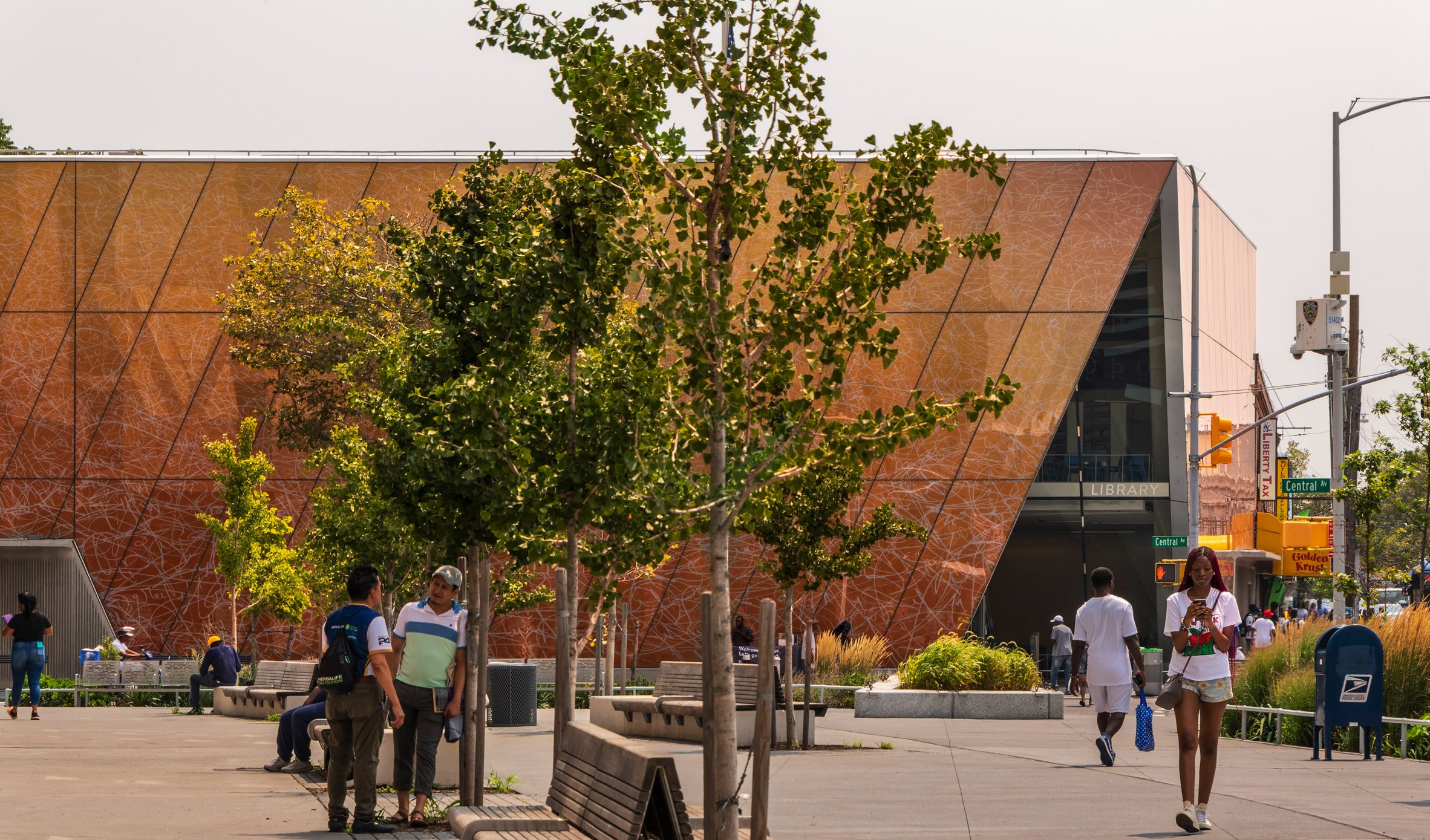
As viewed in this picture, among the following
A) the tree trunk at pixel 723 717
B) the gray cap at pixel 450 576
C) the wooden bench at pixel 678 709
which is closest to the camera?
the tree trunk at pixel 723 717

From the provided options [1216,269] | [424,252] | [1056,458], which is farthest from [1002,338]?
[424,252]

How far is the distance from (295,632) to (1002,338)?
57.5 ft

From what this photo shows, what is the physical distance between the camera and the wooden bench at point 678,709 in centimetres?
1694

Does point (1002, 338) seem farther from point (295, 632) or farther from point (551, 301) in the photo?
point (551, 301)

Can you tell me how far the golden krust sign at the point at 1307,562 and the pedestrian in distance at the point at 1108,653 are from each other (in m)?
23.1

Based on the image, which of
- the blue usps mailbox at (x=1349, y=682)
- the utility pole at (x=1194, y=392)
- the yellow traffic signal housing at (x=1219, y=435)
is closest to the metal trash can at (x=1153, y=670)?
the utility pole at (x=1194, y=392)

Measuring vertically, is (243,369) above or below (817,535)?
above

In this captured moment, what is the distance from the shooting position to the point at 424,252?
41.5ft

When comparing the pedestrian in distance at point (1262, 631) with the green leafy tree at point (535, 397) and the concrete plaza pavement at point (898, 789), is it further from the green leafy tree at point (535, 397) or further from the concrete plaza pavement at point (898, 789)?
the green leafy tree at point (535, 397)

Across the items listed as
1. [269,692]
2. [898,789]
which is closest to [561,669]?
[898,789]

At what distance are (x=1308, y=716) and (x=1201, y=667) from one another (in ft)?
26.3

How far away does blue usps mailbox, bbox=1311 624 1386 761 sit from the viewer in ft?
49.2

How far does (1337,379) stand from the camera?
95.3ft

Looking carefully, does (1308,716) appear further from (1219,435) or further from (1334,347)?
(1219,435)
